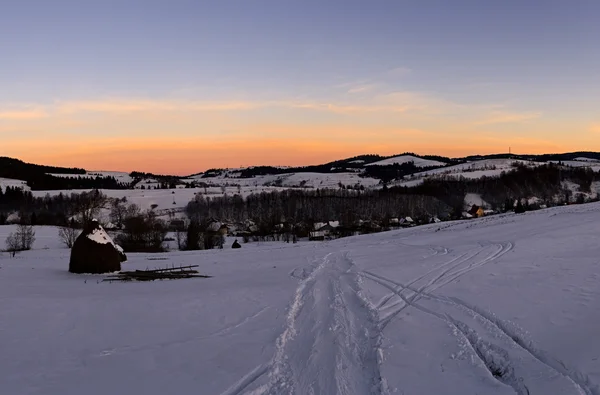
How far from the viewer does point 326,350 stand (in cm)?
953

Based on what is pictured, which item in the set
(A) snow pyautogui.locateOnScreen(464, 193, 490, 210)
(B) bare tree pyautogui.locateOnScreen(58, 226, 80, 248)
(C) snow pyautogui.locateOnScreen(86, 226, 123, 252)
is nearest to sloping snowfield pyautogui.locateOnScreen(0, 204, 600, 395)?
(C) snow pyautogui.locateOnScreen(86, 226, 123, 252)

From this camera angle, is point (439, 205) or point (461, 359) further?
point (439, 205)

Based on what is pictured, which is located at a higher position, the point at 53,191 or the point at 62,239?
the point at 53,191

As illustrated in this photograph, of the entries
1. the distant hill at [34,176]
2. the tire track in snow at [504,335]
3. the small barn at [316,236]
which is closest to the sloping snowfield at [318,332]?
the tire track in snow at [504,335]

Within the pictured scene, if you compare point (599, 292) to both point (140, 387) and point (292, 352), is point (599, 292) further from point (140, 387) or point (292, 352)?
point (140, 387)

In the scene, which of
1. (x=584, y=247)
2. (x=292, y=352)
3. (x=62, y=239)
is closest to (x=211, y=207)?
(x=62, y=239)

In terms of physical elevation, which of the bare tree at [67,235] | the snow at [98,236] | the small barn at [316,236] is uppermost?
the snow at [98,236]

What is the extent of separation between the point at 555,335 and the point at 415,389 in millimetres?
4438

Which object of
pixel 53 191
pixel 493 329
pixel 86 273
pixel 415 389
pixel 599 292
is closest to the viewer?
pixel 415 389

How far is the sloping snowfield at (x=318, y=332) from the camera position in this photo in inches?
310

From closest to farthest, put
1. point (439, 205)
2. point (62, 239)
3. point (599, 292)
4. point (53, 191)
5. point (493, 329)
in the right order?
1. point (493, 329)
2. point (599, 292)
3. point (62, 239)
4. point (439, 205)
5. point (53, 191)

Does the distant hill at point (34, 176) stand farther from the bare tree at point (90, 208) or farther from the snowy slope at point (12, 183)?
the bare tree at point (90, 208)

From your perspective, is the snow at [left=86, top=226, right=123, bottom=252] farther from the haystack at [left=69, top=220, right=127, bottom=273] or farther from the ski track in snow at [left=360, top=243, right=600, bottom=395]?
the ski track in snow at [left=360, top=243, right=600, bottom=395]

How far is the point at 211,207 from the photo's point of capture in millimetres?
143875
